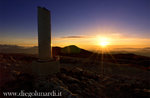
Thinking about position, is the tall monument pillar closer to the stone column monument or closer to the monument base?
the stone column monument

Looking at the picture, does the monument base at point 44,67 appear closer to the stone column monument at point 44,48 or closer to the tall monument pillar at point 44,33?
the stone column monument at point 44,48

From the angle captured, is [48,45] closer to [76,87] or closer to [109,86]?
[76,87]

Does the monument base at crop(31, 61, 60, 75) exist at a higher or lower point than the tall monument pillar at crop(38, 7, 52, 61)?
lower

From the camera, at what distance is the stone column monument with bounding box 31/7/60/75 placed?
5.77 meters

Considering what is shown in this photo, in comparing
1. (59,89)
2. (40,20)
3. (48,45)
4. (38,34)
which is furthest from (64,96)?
(40,20)

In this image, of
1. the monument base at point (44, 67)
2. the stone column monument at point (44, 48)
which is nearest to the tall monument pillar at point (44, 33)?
the stone column monument at point (44, 48)

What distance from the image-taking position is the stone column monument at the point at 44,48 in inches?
227

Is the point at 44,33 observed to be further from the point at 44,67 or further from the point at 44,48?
the point at 44,67

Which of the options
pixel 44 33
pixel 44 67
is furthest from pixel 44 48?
pixel 44 67

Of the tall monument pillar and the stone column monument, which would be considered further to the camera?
the tall monument pillar

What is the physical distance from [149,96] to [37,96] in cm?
492

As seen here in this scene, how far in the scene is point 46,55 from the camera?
6.19 metres

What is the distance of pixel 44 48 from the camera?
6.12m

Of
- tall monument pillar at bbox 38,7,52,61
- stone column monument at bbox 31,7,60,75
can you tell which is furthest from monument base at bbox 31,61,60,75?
tall monument pillar at bbox 38,7,52,61
